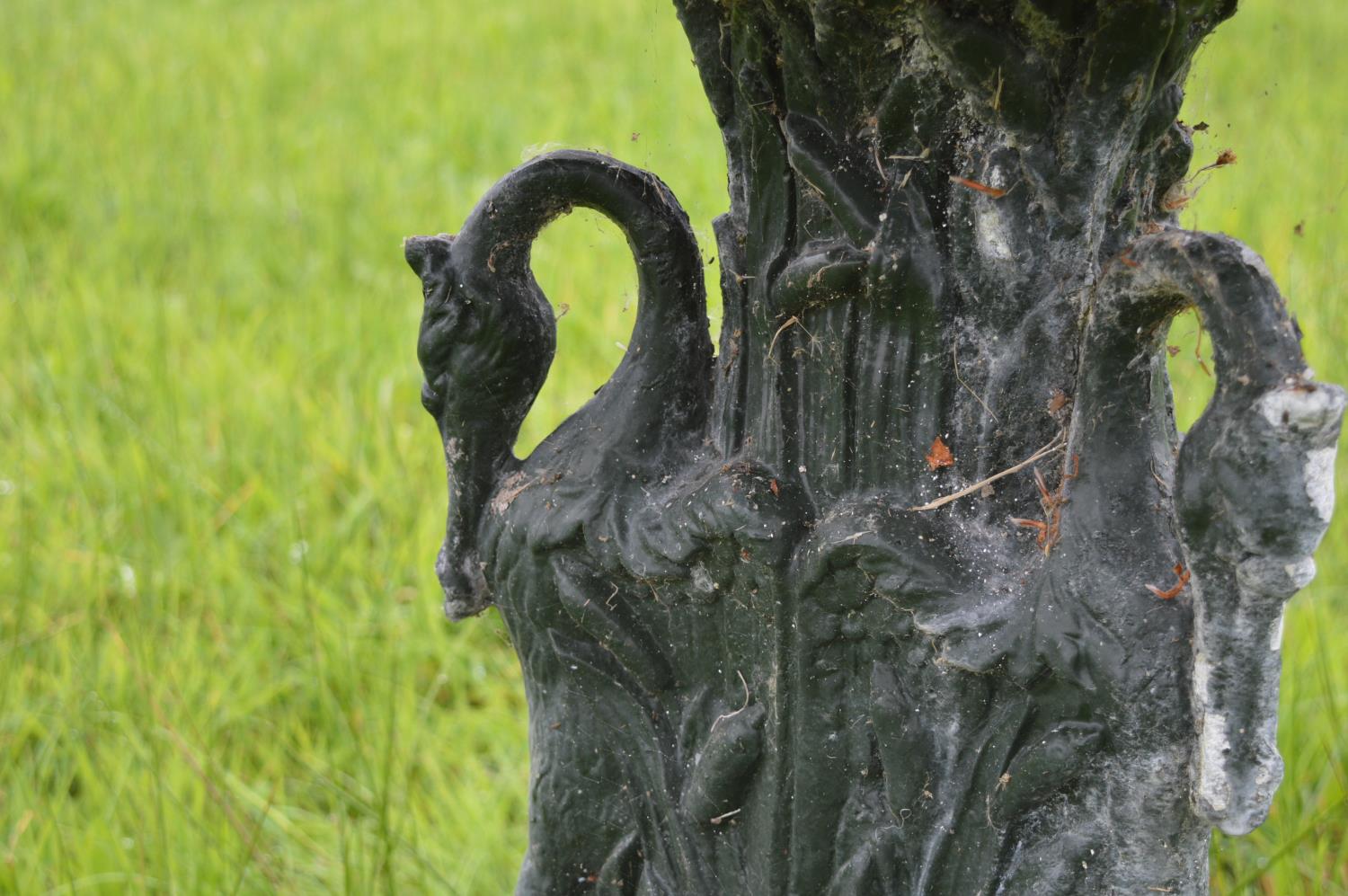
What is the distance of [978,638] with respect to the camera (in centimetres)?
90

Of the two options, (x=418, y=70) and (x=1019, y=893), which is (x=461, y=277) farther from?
(x=418, y=70)

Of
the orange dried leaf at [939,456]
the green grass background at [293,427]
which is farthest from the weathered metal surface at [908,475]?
the green grass background at [293,427]

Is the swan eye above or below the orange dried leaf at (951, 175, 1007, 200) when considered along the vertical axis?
below

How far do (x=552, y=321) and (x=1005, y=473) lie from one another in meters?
0.43

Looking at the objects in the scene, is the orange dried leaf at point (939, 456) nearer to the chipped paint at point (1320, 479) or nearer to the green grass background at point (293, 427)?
the chipped paint at point (1320, 479)

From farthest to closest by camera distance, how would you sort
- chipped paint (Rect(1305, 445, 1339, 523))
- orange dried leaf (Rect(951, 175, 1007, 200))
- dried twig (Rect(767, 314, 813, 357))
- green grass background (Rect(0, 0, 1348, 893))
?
green grass background (Rect(0, 0, 1348, 893)), dried twig (Rect(767, 314, 813, 357)), orange dried leaf (Rect(951, 175, 1007, 200)), chipped paint (Rect(1305, 445, 1339, 523))

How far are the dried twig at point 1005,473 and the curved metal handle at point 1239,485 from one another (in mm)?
98

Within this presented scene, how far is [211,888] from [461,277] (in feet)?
2.99

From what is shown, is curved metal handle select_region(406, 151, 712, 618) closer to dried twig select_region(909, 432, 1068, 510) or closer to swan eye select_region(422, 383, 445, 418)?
swan eye select_region(422, 383, 445, 418)

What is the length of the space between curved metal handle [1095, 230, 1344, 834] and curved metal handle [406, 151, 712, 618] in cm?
36

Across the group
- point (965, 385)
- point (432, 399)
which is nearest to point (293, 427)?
point (432, 399)

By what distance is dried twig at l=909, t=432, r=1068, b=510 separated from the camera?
91 cm

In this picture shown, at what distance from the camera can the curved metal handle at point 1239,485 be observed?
0.74 metres

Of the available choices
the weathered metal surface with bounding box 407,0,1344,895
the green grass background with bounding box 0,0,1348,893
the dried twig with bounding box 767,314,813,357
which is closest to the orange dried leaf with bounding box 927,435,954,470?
the weathered metal surface with bounding box 407,0,1344,895
